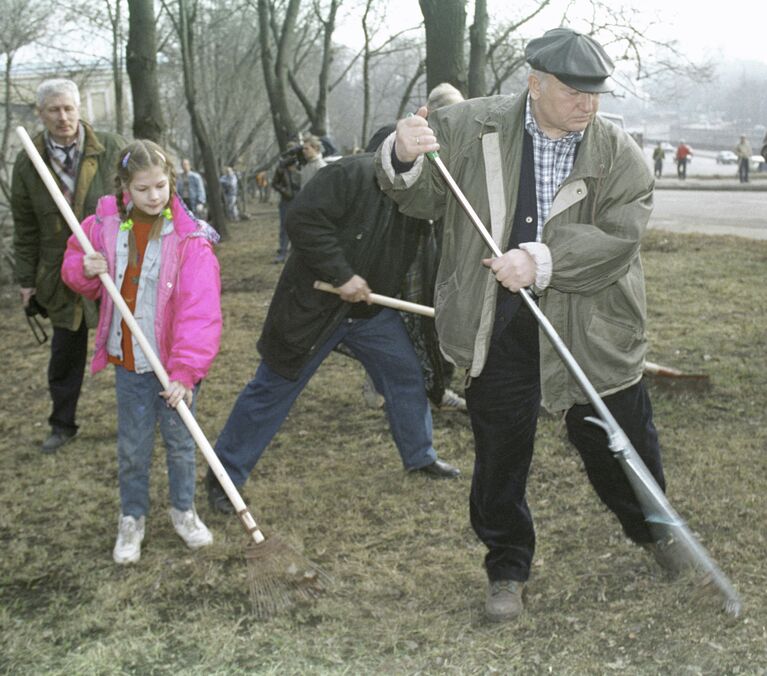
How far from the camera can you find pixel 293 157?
37.5 ft

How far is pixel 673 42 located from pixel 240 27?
1822 cm

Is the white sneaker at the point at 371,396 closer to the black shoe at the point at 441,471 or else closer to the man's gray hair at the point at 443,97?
the black shoe at the point at 441,471

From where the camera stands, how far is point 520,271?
2.69 meters

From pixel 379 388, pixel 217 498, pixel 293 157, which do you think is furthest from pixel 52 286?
pixel 293 157

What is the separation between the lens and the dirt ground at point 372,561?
3105 mm

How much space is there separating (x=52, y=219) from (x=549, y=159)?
314cm

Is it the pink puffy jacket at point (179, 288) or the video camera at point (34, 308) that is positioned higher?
the pink puffy jacket at point (179, 288)

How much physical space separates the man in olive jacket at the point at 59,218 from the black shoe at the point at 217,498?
1305 millimetres

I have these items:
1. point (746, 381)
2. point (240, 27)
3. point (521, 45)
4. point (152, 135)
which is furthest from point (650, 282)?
point (240, 27)

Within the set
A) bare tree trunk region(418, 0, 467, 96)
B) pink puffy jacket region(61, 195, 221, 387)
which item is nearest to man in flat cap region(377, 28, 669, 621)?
pink puffy jacket region(61, 195, 221, 387)

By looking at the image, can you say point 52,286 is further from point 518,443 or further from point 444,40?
point 444,40

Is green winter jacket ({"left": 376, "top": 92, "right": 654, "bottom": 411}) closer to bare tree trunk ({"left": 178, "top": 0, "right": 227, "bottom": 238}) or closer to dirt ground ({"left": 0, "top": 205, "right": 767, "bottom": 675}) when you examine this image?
dirt ground ({"left": 0, "top": 205, "right": 767, "bottom": 675})

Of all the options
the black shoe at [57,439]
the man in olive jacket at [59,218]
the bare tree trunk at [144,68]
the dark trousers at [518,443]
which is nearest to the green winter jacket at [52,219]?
the man in olive jacket at [59,218]

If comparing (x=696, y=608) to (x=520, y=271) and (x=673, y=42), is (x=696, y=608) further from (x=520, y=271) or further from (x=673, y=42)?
(x=673, y=42)
